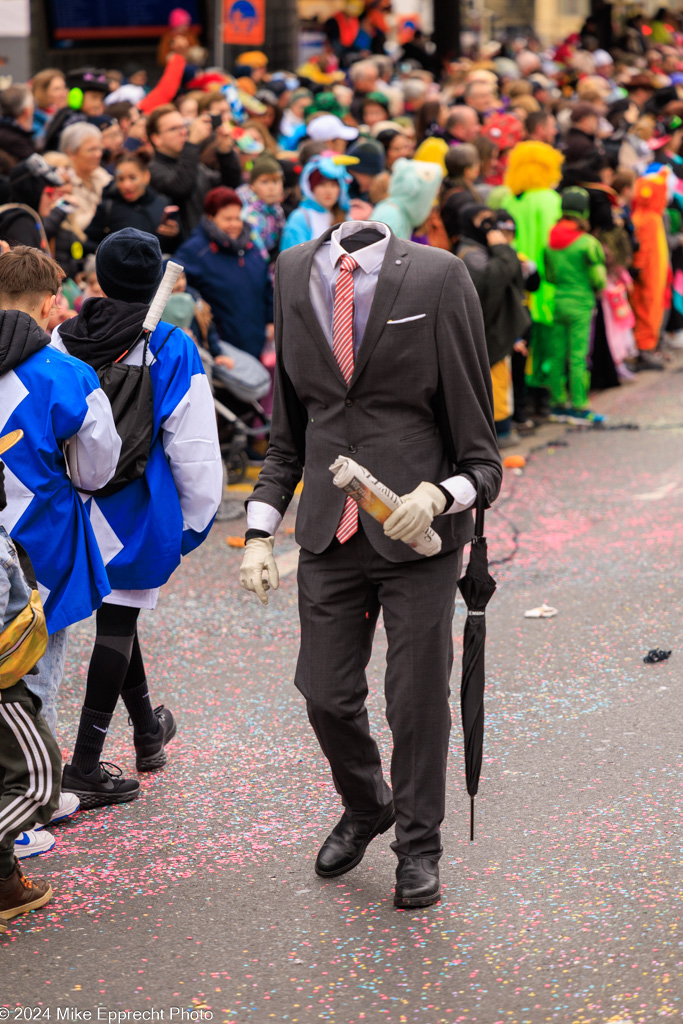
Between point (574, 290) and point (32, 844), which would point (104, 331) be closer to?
point (32, 844)

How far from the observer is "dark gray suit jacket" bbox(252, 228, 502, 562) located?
11.6 feet

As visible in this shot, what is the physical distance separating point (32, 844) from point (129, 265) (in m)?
1.77

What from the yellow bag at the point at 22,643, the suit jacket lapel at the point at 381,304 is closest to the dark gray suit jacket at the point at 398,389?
the suit jacket lapel at the point at 381,304

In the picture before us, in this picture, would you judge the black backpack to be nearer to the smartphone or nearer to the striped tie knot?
the striped tie knot

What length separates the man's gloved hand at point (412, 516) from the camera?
3332 mm

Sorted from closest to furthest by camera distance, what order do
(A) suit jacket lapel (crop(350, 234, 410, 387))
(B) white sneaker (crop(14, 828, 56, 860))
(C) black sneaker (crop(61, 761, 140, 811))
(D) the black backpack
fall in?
(A) suit jacket lapel (crop(350, 234, 410, 387)) → (B) white sneaker (crop(14, 828, 56, 860)) → (D) the black backpack → (C) black sneaker (crop(61, 761, 140, 811))

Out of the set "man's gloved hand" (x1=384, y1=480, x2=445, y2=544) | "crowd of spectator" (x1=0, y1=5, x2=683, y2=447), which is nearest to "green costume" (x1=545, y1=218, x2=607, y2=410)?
"crowd of spectator" (x1=0, y1=5, x2=683, y2=447)

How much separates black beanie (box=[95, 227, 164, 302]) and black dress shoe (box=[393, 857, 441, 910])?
6.40 ft

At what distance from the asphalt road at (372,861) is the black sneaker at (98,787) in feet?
0.17

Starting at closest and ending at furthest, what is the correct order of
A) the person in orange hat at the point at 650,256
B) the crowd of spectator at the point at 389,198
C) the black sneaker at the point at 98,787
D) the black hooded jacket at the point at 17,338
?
the black hooded jacket at the point at 17,338 < the black sneaker at the point at 98,787 < the crowd of spectator at the point at 389,198 < the person in orange hat at the point at 650,256

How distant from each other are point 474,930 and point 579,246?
747 centimetres

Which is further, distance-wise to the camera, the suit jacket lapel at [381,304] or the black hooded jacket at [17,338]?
the black hooded jacket at [17,338]

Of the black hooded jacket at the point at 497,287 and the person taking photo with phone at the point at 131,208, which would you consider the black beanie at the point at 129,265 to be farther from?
the black hooded jacket at the point at 497,287

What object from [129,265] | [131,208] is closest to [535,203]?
[131,208]
